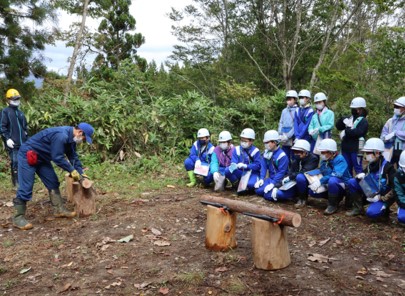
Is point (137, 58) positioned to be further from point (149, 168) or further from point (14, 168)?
point (14, 168)

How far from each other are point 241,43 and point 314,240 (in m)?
15.3

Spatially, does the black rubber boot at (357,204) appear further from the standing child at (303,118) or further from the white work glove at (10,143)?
the white work glove at (10,143)

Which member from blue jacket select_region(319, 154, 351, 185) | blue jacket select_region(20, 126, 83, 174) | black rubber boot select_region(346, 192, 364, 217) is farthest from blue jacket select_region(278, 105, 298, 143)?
blue jacket select_region(20, 126, 83, 174)

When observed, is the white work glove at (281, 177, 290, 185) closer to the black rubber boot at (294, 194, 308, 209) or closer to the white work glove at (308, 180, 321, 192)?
the black rubber boot at (294, 194, 308, 209)

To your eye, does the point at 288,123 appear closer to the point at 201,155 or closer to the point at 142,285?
the point at 201,155

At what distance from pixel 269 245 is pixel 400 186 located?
2340mm

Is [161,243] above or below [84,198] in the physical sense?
below

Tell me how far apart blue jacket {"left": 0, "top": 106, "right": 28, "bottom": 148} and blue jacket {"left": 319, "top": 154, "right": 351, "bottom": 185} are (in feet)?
18.9

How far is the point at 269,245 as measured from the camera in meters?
4.16

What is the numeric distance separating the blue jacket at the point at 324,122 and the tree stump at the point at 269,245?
3.23 metres

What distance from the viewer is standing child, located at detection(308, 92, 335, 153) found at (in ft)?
A: 22.7

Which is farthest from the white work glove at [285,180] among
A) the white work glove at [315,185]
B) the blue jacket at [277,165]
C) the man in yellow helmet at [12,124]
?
the man in yellow helmet at [12,124]

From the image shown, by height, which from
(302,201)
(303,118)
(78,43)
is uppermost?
(78,43)

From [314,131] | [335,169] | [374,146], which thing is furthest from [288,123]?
[374,146]
